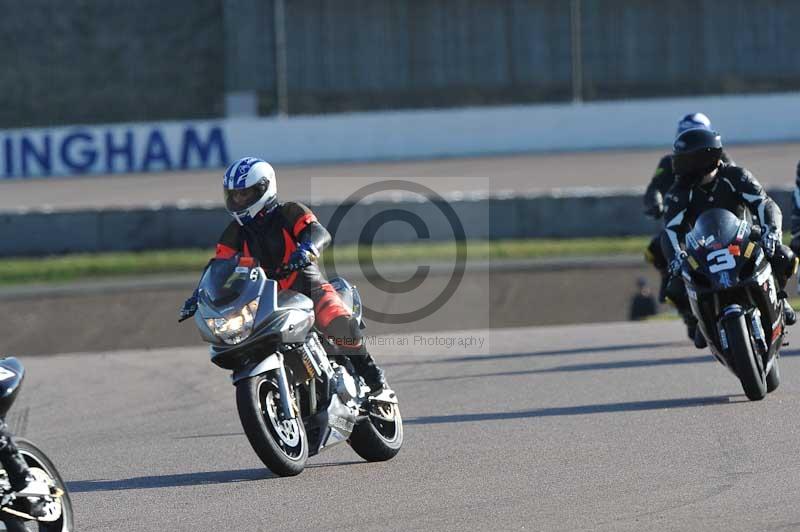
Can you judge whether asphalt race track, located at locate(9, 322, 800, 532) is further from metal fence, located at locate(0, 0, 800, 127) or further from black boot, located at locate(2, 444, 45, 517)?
metal fence, located at locate(0, 0, 800, 127)

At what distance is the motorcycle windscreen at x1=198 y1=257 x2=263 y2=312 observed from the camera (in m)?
6.53

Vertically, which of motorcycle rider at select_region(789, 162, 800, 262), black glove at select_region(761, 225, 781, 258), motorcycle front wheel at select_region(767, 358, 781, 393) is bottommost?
motorcycle front wheel at select_region(767, 358, 781, 393)

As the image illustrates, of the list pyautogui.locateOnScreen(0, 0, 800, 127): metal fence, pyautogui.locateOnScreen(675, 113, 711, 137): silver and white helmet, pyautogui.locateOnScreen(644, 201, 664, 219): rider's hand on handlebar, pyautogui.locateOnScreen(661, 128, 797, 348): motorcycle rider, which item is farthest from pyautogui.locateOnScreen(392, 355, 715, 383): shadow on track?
Answer: pyautogui.locateOnScreen(0, 0, 800, 127): metal fence

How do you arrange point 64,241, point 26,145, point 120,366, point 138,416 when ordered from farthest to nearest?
point 26,145
point 64,241
point 120,366
point 138,416

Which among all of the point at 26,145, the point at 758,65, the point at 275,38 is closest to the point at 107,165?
the point at 26,145

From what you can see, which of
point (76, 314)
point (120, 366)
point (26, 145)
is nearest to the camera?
point (120, 366)

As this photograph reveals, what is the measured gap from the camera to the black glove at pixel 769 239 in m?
8.25

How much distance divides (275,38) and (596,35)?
946cm

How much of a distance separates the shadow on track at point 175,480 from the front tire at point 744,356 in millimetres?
2498

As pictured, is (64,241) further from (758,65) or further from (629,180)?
(758,65)

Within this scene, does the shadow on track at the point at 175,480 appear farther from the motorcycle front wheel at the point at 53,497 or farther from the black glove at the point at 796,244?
the black glove at the point at 796,244

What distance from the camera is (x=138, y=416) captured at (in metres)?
9.53

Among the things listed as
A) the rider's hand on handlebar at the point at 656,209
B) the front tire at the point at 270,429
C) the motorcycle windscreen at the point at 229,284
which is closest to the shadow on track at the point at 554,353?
the rider's hand on handlebar at the point at 656,209

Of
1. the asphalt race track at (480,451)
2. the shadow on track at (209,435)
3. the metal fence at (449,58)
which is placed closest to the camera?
the asphalt race track at (480,451)
